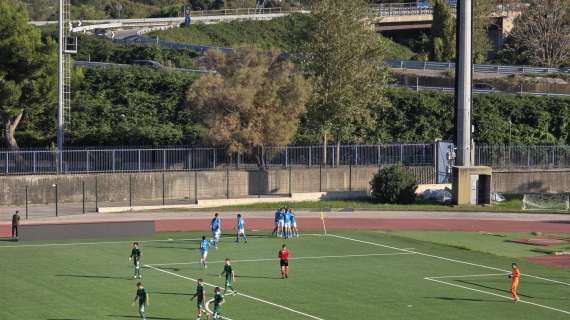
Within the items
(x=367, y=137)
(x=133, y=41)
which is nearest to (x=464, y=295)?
(x=367, y=137)

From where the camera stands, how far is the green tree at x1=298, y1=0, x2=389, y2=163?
82250 millimetres

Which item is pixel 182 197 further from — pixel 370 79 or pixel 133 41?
pixel 133 41

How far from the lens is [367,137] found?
306ft

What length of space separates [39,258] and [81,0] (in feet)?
417

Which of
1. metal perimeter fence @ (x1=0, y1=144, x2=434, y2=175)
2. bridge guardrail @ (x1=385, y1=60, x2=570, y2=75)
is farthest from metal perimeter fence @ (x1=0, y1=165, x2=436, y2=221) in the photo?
bridge guardrail @ (x1=385, y1=60, x2=570, y2=75)

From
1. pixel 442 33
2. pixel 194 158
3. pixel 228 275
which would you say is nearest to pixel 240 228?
pixel 228 275

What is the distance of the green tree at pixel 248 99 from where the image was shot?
76688 mm

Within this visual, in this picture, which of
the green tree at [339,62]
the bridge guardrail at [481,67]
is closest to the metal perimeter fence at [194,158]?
the green tree at [339,62]

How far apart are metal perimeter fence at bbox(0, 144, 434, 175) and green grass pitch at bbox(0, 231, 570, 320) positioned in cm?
1637

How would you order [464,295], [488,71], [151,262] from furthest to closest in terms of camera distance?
[488,71] → [151,262] → [464,295]

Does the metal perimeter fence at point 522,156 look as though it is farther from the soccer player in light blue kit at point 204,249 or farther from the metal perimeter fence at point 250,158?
the soccer player in light blue kit at point 204,249

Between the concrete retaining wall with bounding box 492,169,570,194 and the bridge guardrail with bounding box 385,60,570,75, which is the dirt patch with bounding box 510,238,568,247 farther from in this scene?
the bridge guardrail with bounding box 385,60,570,75

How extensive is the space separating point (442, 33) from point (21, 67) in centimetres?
5633

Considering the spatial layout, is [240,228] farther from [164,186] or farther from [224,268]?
[164,186]
